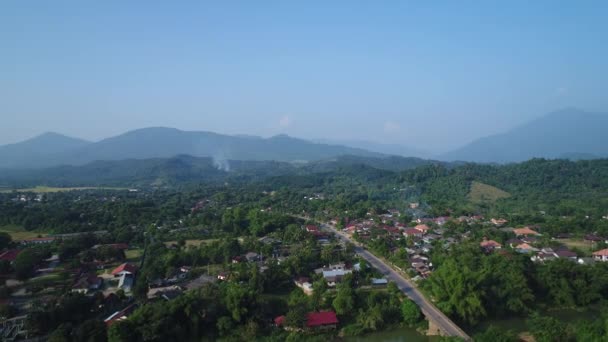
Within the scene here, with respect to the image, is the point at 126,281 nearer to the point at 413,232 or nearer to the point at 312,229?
the point at 312,229

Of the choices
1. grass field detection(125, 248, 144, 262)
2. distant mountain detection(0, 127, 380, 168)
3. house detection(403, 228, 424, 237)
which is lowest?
grass field detection(125, 248, 144, 262)

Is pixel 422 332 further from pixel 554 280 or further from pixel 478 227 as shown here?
pixel 478 227

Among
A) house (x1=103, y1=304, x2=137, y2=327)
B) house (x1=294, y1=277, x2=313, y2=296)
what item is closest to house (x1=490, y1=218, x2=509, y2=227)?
house (x1=294, y1=277, x2=313, y2=296)

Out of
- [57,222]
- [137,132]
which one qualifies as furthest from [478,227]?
[137,132]

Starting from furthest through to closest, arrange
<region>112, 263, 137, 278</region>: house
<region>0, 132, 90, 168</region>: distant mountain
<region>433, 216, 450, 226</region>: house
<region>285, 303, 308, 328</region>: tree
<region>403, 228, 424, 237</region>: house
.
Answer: <region>0, 132, 90, 168</region>: distant mountain, <region>433, 216, 450, 226</region>: house, <region>403, 228, 424, 237</region>: house, <region>112, 263, 137, 278</region>: house, <region>285, 303, 308, 328</region>: tree

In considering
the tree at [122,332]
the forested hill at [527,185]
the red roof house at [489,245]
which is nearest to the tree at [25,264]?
the tree at [122,332]

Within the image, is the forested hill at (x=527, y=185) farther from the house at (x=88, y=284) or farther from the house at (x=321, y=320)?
the house at (x=88, y=284)

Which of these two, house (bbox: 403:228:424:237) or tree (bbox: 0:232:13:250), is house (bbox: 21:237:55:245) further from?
house (bbox: 403:228:424:237)
